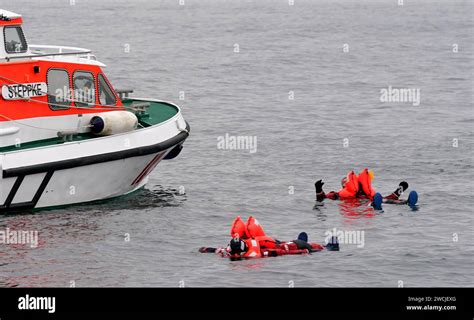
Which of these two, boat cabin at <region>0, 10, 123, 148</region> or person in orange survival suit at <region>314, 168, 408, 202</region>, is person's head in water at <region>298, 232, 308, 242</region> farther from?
boat cabin at <region>0, 10, 123, 148</region>

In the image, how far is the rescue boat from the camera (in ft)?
74.6

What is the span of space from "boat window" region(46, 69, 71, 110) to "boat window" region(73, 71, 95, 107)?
0.78ft

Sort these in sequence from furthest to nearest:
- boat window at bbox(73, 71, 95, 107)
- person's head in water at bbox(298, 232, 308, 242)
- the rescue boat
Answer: boat window at bbox(73, 71, 95, 107), the rescue boat, person's head in water at bbox(298, 232, 308, 242)

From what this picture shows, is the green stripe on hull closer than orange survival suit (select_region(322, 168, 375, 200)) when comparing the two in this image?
Yes

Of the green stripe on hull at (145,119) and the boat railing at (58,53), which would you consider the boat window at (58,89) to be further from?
the green stripe on hull at (145,119)

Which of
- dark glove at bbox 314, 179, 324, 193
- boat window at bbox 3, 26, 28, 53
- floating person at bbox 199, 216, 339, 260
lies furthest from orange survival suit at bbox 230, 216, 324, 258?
boat window at bbox 3, 26, 28, 53

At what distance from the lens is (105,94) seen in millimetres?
25016

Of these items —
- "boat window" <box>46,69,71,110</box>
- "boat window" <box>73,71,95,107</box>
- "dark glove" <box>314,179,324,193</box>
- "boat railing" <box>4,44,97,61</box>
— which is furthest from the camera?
"dark glove" <box>314,179,324,193</box>

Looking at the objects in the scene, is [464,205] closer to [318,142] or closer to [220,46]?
[318,142]

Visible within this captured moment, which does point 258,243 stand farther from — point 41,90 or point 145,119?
point 41,90

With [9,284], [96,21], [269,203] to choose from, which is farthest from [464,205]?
[96,21]

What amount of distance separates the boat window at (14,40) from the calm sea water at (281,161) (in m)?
3.93

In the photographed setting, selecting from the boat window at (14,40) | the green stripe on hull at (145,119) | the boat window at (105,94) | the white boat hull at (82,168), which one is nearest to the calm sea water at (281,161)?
the white boat hull at (82,168)

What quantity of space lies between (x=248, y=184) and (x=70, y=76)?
6238 mm
